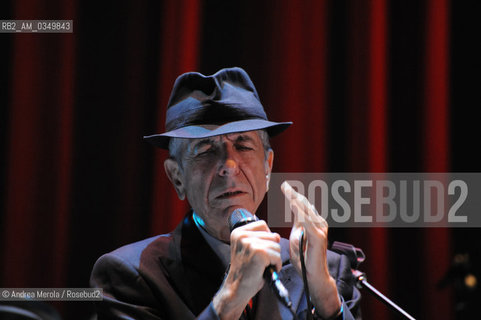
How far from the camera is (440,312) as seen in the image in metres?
2.30

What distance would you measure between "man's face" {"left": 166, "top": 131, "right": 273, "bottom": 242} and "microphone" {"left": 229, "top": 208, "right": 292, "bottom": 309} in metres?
0.15

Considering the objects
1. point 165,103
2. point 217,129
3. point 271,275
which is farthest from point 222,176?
point 165,103

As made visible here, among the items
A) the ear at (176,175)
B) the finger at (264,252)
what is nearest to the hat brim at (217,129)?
the ear at (176,175)

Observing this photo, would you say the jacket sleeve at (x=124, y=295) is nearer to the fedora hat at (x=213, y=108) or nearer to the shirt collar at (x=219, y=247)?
the shirt collar at (x=219, y=247)

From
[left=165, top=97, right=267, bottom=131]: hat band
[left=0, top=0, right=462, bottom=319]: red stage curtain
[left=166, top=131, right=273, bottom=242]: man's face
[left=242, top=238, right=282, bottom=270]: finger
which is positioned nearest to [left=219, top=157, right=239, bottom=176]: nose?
[left=166, top=131, right=273, bottom=242]: man's face

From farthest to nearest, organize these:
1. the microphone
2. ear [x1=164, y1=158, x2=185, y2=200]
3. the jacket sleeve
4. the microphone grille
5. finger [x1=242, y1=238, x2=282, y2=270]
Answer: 1. ear [x1=164, y1=158, x2=185, y2=200]
2. the jacket sleeve
3. the microphone grille
4. finger [x1=242, y1=238, x2=282, y2=270]
5. the microphone

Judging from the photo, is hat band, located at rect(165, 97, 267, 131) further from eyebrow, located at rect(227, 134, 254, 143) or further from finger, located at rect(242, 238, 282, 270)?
finger, located at rect(242, 238, 282, 270)

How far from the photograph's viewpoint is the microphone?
0.97 metres

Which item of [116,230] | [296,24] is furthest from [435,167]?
[116,230]

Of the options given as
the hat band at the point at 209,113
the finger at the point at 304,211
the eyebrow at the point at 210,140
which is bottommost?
the finger at the point at 304,211

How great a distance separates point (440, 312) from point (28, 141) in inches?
75.7

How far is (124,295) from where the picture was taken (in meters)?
1.37

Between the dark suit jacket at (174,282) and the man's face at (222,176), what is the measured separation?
109 mm

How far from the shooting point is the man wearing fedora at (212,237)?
1310mm
